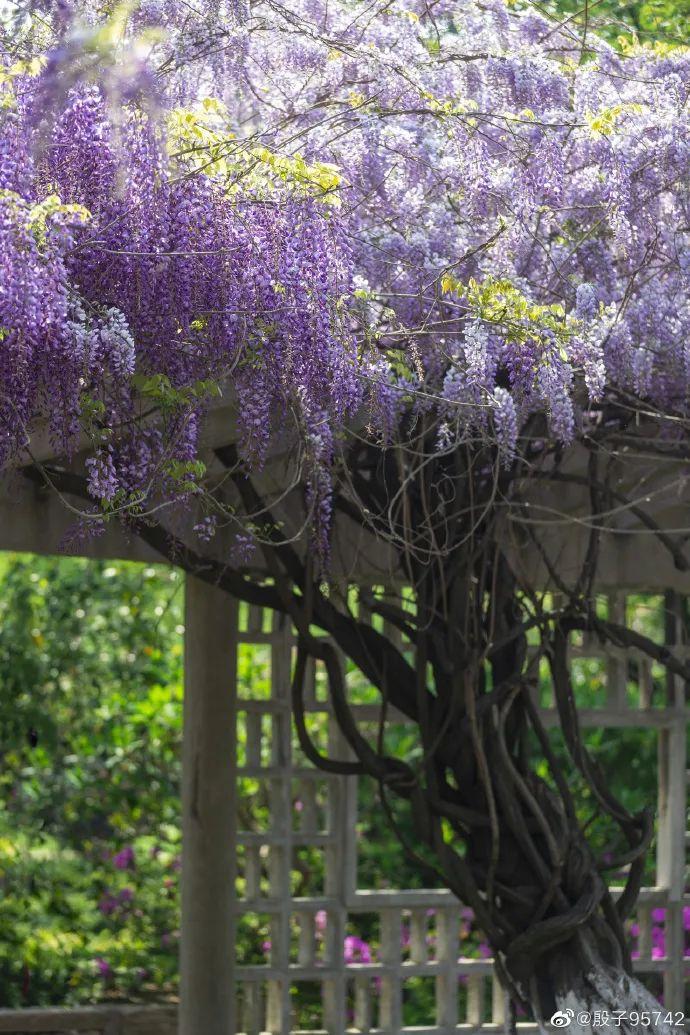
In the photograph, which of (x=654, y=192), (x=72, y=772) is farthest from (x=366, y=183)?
(x=72, y=772)

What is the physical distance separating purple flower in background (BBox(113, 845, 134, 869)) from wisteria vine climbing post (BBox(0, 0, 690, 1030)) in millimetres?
2428

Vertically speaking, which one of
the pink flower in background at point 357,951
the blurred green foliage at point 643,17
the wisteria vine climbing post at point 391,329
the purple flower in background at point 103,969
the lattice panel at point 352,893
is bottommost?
the purple flower in background at point 103,969

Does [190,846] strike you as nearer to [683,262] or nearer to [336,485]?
[336,485]

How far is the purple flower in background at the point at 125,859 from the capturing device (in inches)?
247

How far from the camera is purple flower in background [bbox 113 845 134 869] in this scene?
6.27 metres

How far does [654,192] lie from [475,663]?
4.08 feet

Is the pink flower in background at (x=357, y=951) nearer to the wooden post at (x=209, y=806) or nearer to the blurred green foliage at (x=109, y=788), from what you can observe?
the blurred green foliage at (x=109, y=788)

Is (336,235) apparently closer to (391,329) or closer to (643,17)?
(391,329)

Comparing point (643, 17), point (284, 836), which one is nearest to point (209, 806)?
point (284, 836)

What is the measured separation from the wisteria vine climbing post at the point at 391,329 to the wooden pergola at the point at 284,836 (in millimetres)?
370

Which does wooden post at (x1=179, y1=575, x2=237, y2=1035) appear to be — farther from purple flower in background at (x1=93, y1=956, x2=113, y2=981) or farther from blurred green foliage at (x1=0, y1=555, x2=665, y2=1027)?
purple flower in background at (x1=93, y1=956, x2=113, y2=981)

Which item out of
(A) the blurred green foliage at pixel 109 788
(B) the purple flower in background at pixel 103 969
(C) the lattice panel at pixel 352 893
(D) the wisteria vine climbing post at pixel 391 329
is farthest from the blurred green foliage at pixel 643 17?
(B) the purple flower in background at pixel 103 969

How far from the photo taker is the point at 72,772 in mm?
6387

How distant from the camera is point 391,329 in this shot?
340cm
